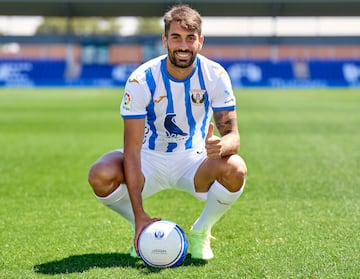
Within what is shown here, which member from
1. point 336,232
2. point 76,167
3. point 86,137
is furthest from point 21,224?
point 86,137

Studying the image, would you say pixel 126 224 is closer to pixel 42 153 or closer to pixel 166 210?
pixel 166 210

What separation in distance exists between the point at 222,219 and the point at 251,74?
1292 inches

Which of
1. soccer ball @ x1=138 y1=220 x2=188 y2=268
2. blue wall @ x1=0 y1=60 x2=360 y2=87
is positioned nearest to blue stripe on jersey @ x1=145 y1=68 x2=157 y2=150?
soccer ball @ x1=138 y1=220 x2=188 y2=268

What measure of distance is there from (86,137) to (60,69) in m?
27.1

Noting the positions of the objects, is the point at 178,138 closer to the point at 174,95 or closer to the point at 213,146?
the point at 174,95

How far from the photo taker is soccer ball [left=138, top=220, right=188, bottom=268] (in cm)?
411

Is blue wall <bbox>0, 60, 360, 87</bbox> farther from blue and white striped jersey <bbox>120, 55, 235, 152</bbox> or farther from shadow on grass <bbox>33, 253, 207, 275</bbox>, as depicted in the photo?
shadow on grass <bbox>33, 253, 207, 275</bbox>

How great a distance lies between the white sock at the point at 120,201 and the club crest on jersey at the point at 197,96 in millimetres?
747

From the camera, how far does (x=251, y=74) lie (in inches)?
1499

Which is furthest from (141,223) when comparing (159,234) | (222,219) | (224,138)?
(222,219)

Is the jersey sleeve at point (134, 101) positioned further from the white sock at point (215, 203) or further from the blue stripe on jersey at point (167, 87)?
the white sock at point (215, 203)

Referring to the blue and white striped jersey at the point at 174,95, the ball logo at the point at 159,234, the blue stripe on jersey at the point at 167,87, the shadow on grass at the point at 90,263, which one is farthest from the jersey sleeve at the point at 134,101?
the shadow on grass at the point at 90,263

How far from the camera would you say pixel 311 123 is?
15.7 meters

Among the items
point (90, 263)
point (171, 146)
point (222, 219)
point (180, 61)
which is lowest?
point (222, 219)
